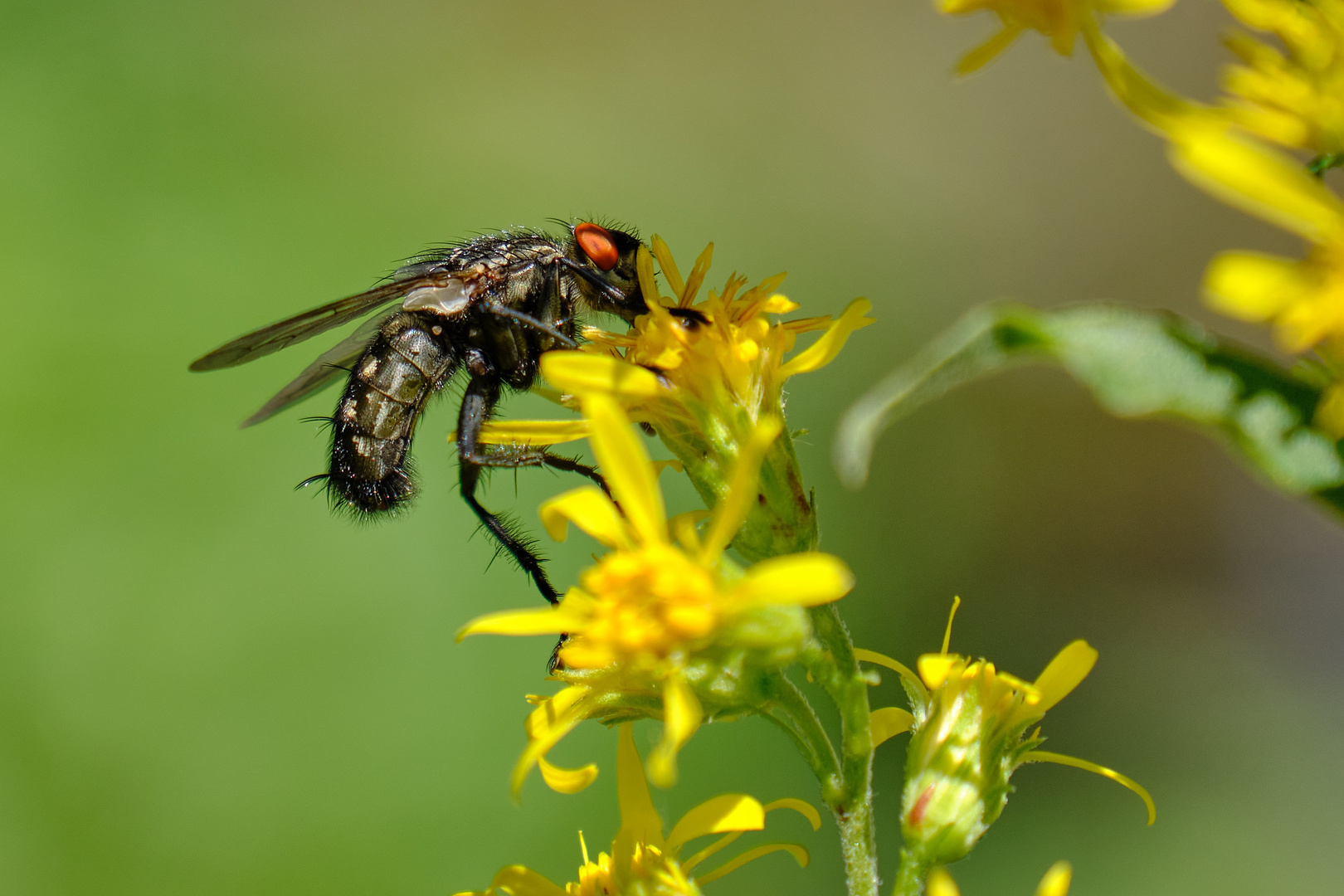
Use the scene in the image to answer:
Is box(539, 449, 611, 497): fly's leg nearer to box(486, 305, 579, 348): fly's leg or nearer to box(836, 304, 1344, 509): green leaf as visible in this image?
box(486, 305, 579, 348): fly's leg

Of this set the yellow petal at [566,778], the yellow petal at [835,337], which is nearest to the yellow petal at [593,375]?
the yellow petal at [835,337]

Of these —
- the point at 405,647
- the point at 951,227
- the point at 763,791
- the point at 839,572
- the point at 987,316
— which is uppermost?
the point at 987,316

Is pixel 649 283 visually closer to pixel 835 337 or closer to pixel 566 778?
pixel 835 337

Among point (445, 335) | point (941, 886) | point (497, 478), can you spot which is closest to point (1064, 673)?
point (941, 886)

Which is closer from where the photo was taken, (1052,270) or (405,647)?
(405,647)

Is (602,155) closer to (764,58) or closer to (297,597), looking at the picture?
(764,58)

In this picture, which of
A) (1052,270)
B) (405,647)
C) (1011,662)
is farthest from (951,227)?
(405,647)

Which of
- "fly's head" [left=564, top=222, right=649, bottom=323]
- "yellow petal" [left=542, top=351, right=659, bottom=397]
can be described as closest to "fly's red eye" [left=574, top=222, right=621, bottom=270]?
"fly's head" [left=564, top=222, right=649, bottom=323]
